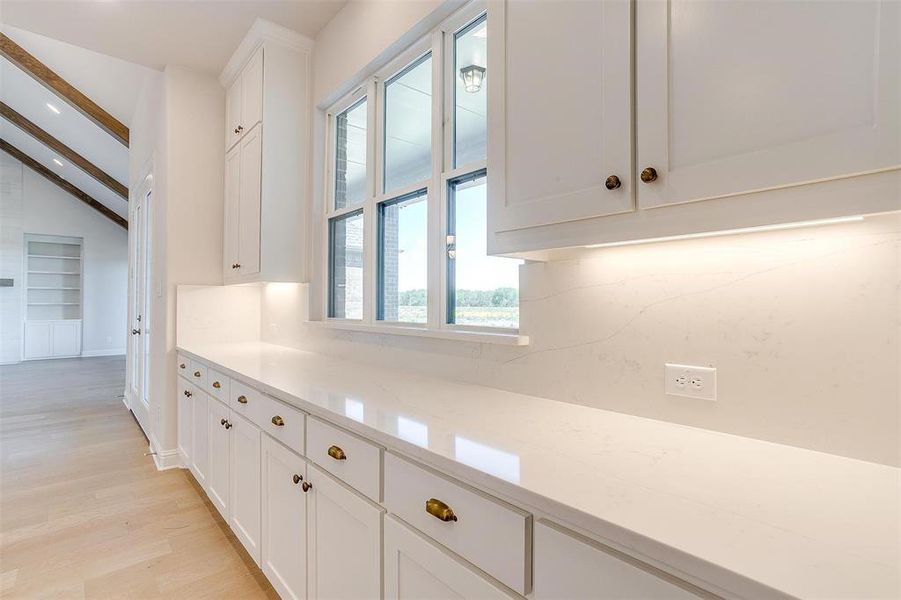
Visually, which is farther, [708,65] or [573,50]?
[573,50]

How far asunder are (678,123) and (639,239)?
24 centimetres

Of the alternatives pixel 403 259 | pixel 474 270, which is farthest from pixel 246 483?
pixel 474 270

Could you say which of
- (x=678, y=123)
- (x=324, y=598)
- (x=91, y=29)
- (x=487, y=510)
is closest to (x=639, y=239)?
(x=678, y=123)

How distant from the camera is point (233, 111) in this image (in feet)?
10.8

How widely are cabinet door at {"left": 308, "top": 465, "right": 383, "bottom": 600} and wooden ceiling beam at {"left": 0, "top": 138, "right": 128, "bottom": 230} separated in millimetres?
10291

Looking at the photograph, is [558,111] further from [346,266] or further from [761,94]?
[346,266]

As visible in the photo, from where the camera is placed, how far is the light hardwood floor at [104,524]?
1.98 meters

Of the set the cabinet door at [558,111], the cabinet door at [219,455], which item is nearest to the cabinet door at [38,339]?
the cabinet door at [219,455]

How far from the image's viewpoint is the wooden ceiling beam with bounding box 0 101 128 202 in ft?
20.4

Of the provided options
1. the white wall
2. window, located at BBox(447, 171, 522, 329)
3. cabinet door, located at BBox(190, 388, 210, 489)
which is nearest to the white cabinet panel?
window, located at BBox(447, 171, 522, 329)

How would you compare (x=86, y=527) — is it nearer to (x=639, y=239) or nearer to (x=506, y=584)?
(x=506, y=584)

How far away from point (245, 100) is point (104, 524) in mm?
2722

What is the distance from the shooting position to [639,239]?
970 millimetres

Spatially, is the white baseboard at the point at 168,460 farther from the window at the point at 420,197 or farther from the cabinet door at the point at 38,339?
the cabinet door at the point at 38,339
